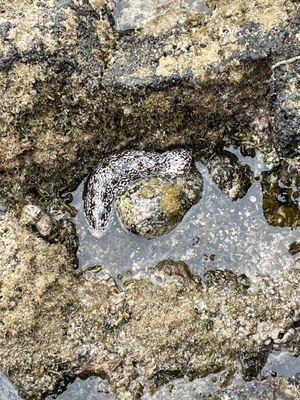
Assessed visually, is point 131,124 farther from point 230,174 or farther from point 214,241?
point 214,241

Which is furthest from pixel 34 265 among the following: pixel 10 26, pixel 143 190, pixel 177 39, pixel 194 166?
pixel 177 39

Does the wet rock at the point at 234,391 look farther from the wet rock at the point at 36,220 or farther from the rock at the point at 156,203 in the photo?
the wet rock at the point at 36,220

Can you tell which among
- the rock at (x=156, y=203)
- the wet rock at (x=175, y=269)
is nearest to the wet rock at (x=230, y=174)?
the rock at (x=156, y=203)

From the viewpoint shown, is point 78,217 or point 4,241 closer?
point 4,241

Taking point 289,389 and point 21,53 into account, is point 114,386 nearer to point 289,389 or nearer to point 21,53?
point 289,389

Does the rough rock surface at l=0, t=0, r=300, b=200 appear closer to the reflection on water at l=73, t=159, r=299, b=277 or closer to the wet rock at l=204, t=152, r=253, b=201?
the wet rock at l=204, t=152, r=253, b=201

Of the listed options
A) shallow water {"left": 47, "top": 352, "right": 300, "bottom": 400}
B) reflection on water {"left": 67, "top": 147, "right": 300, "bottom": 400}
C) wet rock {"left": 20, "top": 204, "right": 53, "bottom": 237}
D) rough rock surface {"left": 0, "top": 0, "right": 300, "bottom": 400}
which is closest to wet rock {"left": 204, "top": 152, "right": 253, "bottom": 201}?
reflection on water {"left": 67, "top": 147, "right": 300, "bottom": 400}
